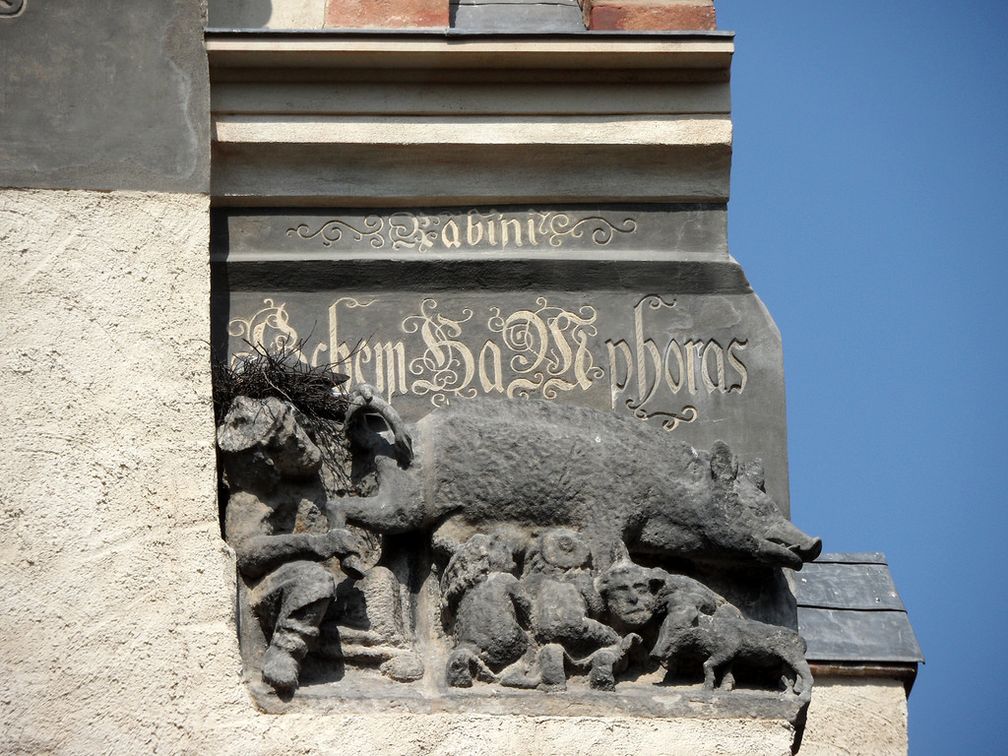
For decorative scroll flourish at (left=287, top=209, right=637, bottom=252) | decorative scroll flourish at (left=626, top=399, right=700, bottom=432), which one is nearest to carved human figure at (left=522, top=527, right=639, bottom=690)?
decorative scroll flourish at (left=626, top=399, right=700, bottom=432)

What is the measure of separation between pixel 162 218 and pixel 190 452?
754mm

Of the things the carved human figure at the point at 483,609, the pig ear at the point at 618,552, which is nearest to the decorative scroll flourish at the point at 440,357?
the carved human figure at the point at 483,609

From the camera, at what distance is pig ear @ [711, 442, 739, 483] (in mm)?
6969

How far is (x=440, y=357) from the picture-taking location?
23.8 ft

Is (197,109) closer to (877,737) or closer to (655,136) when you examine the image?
(655,136)

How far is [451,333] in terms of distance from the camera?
7.30 meters

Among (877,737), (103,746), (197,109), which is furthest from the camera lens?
(877,737)

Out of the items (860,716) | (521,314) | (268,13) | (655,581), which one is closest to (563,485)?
(655,581)

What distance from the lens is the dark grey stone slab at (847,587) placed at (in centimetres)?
958

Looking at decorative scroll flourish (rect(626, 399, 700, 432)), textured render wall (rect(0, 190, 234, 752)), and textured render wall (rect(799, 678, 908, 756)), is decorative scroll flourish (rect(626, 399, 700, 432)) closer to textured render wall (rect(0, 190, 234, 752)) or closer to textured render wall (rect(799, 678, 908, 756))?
textured render wall (rect(0, 190, 234, 752))

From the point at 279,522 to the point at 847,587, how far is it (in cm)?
355

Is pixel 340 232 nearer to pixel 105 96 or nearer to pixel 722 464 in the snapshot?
pixel 105 96

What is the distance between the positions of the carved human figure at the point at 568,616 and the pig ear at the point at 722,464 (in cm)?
49

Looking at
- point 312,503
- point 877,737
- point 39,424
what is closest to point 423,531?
point 312,503
